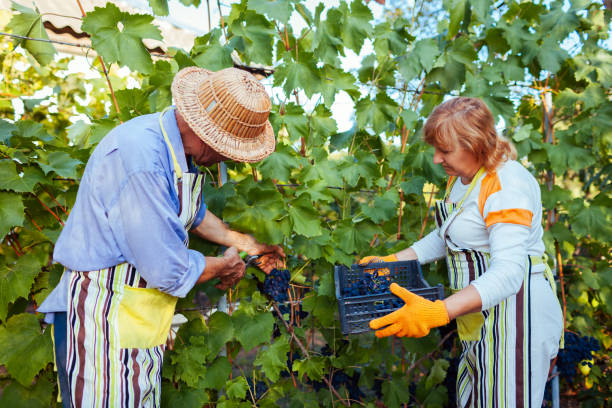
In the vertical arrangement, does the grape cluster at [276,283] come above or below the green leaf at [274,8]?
below

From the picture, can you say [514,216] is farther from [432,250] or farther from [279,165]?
[279,165]

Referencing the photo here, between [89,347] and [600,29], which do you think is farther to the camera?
[600,29]

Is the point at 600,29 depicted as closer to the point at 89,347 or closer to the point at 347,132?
the point at 347,132

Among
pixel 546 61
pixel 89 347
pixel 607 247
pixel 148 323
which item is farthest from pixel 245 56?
pixel 607 247

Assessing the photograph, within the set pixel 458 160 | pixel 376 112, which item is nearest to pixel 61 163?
pixel 376 112

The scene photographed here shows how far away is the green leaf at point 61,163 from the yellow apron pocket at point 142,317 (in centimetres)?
60

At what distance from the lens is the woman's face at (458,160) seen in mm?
1673

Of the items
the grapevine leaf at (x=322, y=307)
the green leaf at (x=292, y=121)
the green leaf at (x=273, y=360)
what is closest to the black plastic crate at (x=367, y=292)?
the grapevine leaf at (x=322, y=307)

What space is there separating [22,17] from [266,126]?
1121 millimetres

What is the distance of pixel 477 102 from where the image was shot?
5.43 feet

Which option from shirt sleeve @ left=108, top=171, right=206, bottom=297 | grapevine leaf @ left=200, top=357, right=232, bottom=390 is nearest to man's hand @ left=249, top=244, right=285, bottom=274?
grapevine leaf @ left=200, top=357, right=232, bottom=390

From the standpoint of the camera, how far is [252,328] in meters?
2.00

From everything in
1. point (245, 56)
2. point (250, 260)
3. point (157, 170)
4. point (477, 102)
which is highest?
point (245, 56)

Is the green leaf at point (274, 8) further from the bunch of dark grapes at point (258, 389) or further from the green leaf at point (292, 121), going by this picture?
the bunch of dark grapes at point (258, 389)
